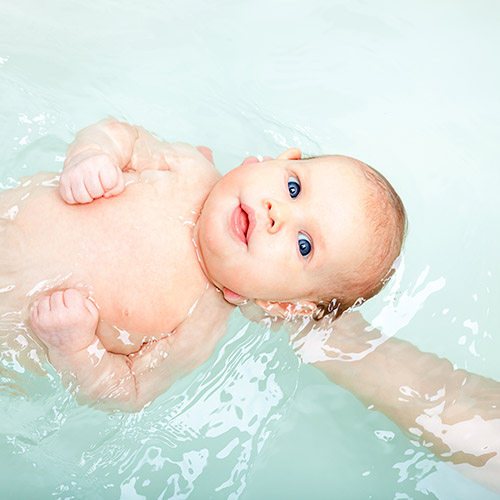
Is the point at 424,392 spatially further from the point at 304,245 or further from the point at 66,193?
the point at 66,193

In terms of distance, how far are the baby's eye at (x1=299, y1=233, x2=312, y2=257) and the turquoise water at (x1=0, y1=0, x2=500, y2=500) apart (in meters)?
0.40

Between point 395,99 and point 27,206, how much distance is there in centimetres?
140

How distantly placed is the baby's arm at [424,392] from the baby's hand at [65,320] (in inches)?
26.6

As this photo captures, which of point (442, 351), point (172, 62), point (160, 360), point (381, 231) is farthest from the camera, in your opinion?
point (172, 62)

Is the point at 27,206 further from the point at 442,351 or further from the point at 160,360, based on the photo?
the point at 442,351

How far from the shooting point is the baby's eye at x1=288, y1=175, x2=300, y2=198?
1.52m

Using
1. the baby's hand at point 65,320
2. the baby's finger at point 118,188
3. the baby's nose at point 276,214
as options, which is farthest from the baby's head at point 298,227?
the baby's hand at point 65,320

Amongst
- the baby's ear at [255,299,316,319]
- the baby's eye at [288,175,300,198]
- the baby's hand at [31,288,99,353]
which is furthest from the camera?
the baby's ear at [255,299,316,319]

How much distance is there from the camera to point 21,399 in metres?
1.68

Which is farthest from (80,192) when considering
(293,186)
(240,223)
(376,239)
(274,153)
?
(274,153)

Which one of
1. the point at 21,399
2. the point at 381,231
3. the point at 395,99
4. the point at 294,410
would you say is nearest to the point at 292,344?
the point at 294,410

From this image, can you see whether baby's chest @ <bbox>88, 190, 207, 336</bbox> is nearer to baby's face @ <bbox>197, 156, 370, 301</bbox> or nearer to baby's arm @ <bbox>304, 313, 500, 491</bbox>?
baby's face @ <bbox>197, 156, 370, 301</bbox>

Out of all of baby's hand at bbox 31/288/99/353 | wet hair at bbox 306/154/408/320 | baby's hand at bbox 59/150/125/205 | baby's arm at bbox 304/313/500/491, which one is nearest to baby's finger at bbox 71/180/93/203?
baby's hand at bbox 59/150/125/205

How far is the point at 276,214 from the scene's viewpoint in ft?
4.76
